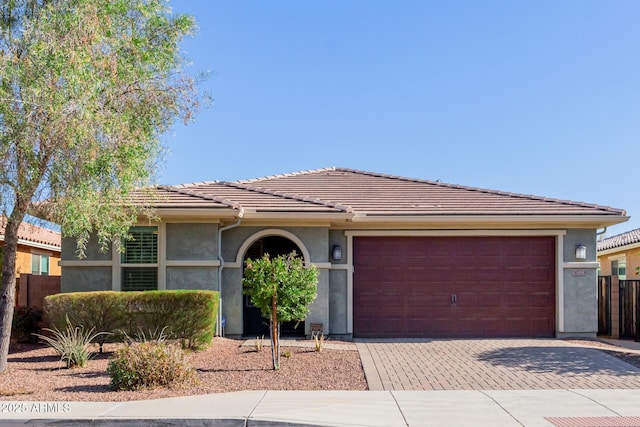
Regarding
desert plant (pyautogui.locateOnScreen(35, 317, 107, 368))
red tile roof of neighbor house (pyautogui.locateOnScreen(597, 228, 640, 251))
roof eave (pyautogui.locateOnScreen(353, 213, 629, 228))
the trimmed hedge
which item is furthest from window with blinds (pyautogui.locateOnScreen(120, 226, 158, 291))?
red tile roof of neighbor house (pyautogui.locateOnScreen(597, 228, 640, 251))

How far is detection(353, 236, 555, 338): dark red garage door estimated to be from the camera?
50.2 ft

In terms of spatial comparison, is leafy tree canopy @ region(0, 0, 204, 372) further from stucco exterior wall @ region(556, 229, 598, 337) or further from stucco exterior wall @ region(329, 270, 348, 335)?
stucco exterior wall @ region(556, 229, 598, 337)

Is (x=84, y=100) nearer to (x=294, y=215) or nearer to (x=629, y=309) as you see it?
(x=294, y=215)

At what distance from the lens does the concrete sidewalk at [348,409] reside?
24.2 feet

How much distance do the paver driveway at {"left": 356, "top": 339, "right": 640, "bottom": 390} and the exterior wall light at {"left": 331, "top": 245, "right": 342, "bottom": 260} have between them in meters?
2.07

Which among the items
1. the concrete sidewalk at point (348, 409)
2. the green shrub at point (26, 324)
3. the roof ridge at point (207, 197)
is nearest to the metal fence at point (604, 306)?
the concrete sidewalk at point (348, 409)

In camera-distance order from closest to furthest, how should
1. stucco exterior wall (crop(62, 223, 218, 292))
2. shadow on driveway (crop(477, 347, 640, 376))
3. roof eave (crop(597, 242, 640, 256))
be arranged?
shadow on driveway (crop(477, 347, 640, 376)) → stucco exterior wall (crop(62, 223, 218, 292)) → roof eave (crop(597, 242, 640, 256))

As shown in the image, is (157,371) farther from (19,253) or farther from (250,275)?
(19,253)

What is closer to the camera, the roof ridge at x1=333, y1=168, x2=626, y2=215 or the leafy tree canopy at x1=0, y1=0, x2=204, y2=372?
the leafy tree canopy at x1=0, y1=0, x2=204, y2=372

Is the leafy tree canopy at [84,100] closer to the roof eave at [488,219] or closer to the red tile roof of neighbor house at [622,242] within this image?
the roof eave at [488,219]

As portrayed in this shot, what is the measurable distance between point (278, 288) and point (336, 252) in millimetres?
4419

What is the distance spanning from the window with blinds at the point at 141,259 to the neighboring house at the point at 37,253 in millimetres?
6685

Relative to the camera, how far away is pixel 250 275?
1081 centimetres

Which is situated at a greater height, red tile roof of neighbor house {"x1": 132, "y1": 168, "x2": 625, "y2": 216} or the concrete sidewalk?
red tile roof of neighbor house {"x1": 132, "y1": 168, "x2": 625, "y2": 216}
